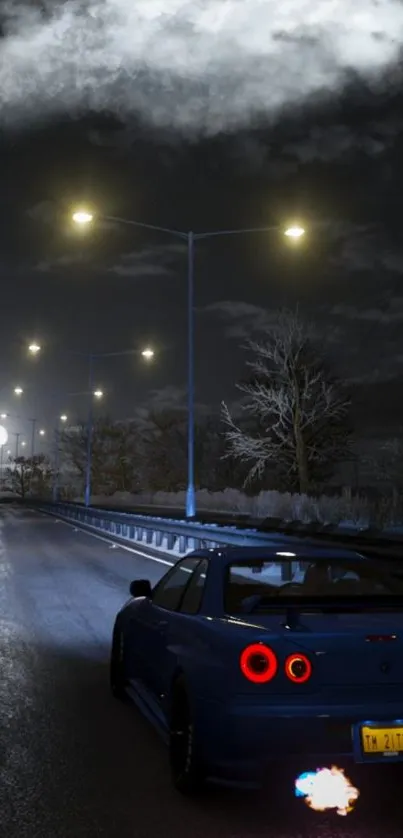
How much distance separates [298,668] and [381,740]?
51 cm

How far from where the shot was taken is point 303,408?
44.1 m

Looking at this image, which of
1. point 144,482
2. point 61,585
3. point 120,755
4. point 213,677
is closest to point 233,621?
point 213,677

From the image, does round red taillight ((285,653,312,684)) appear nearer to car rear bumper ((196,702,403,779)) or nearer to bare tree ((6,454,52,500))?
car rear bumper ((196,702,403,779))

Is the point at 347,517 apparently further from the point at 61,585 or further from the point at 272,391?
the point at 61,585

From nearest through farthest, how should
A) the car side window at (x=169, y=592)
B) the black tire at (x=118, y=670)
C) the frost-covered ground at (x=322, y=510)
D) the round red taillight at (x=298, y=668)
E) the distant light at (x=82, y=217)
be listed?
the round red taillight at (x=298, y=668)
the car side window at (x=169, y=592)
the black tire at (x=118, y=670)
the distant light at (x=82, y=217)
the frost-covered ground at (x=322, y=510)

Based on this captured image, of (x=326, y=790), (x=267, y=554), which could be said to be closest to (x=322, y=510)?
(x=267, y=554)

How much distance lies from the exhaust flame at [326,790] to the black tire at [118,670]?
2711 millimetres

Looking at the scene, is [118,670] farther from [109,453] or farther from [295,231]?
[109,453]

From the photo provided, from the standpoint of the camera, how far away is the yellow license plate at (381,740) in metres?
4.29

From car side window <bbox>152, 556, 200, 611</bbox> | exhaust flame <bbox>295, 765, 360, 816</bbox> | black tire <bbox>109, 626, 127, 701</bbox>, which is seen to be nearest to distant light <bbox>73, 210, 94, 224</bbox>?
black tire <bbox>109, 626, 127, 701</bbox>

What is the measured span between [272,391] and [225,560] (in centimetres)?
3860

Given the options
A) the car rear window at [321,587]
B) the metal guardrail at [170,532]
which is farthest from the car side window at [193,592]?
the metal guardrail at [170,532]

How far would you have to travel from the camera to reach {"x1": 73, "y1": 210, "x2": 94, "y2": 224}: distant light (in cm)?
2069

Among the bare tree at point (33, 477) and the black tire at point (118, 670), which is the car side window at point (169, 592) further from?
the bare tree at point (33, 477)
